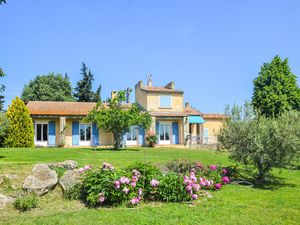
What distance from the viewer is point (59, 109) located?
121 ft

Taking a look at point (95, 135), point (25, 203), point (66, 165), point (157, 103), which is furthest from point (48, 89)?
point (25, 203)

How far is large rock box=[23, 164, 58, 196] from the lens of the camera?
10453 millimetres

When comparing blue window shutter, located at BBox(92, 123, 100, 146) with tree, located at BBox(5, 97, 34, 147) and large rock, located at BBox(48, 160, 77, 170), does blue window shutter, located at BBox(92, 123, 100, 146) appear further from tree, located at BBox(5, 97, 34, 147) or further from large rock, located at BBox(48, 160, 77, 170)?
large rock, located at BBox(48, 160, 77, 170)

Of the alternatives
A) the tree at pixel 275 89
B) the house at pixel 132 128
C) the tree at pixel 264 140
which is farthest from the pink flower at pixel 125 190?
the tree at pixel 275 89

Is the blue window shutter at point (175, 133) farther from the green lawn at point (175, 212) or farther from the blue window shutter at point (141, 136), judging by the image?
the green lawn at point (175, 212)

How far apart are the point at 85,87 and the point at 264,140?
5590 centimetres

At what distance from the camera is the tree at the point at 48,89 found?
59.7 m

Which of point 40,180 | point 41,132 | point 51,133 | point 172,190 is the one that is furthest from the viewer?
point 51,133

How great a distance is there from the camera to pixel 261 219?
28.0ft

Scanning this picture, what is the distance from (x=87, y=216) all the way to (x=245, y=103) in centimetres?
971

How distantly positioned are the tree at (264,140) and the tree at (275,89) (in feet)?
104

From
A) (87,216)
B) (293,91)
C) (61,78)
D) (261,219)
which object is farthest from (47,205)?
(61,78)

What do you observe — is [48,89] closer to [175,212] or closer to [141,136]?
[141,136]

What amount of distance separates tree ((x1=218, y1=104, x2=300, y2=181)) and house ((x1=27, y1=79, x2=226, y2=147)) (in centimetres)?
1941
